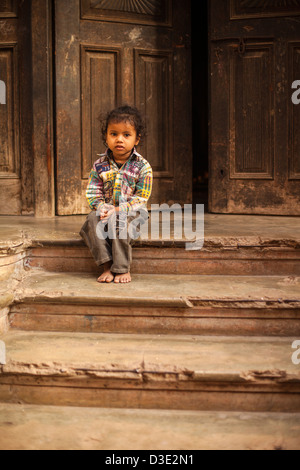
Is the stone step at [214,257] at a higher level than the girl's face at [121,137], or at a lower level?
lower

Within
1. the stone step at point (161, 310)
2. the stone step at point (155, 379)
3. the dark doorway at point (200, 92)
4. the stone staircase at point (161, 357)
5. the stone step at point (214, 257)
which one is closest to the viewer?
the stone staircase at point (161, 357)

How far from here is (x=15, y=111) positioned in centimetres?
450

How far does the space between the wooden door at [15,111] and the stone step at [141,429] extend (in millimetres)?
2604

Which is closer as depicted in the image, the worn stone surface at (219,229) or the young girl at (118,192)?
the young girl at (118,192)

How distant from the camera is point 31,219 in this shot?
4.23 meters

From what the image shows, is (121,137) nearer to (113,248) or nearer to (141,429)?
(113,248)

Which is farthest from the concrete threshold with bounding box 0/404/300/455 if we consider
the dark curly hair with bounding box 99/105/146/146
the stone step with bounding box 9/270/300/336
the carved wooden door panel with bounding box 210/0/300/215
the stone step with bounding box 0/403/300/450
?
the carved wooden door panel with bounding box 210/0/300/215

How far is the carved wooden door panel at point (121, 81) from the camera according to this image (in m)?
4.38

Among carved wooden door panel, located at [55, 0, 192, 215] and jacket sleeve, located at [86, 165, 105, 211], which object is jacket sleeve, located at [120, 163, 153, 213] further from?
carved wooden door panel, located at [55, 0, 192, 215]

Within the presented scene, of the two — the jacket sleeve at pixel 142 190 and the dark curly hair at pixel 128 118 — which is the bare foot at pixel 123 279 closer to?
the jacket sleeve at pixel 142 190

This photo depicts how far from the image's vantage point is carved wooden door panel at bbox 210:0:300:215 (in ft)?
14.3

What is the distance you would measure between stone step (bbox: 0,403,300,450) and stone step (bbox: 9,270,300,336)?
0.49 meters

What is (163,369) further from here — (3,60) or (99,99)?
(3,60)

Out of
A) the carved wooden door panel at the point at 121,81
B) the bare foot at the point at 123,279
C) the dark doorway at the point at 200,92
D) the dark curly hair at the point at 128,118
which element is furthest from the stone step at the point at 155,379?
the dark doorway at the point at 200,92
